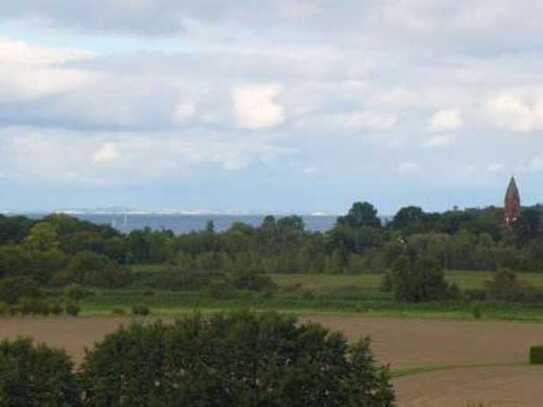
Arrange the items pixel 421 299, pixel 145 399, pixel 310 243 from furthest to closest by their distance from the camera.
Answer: pixel 310 243
pixel 421 299
pixel 145 399

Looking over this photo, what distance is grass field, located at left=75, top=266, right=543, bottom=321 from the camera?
229 feet

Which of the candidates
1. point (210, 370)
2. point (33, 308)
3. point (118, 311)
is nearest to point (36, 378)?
point (210, 370)

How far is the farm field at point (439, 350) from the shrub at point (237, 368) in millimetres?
5526

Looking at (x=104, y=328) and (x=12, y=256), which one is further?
(x=12, y=256)

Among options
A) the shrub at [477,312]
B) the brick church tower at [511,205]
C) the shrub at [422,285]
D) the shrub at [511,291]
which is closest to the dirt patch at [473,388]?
the shrub at [477,312]

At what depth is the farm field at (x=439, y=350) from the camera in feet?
100

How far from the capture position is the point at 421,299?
78625 mm

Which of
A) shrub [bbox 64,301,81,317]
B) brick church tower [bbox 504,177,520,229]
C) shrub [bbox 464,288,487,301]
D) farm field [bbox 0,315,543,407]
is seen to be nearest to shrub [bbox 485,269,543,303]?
shrub [bbox 464,288,487,301]

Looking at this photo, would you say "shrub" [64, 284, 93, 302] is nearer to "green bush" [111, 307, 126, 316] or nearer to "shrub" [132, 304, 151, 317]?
"green bush" [111, 307, 126, 316]

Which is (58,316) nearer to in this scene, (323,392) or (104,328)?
(104,328)

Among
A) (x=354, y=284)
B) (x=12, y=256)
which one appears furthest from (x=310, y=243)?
(x=12, y=256)

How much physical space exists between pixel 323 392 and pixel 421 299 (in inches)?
2441

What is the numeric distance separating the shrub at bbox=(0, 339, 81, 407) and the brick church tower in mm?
116874

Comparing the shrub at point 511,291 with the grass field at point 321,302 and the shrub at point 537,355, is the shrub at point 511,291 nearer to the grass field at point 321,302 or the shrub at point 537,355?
the grass field at point 321,302
